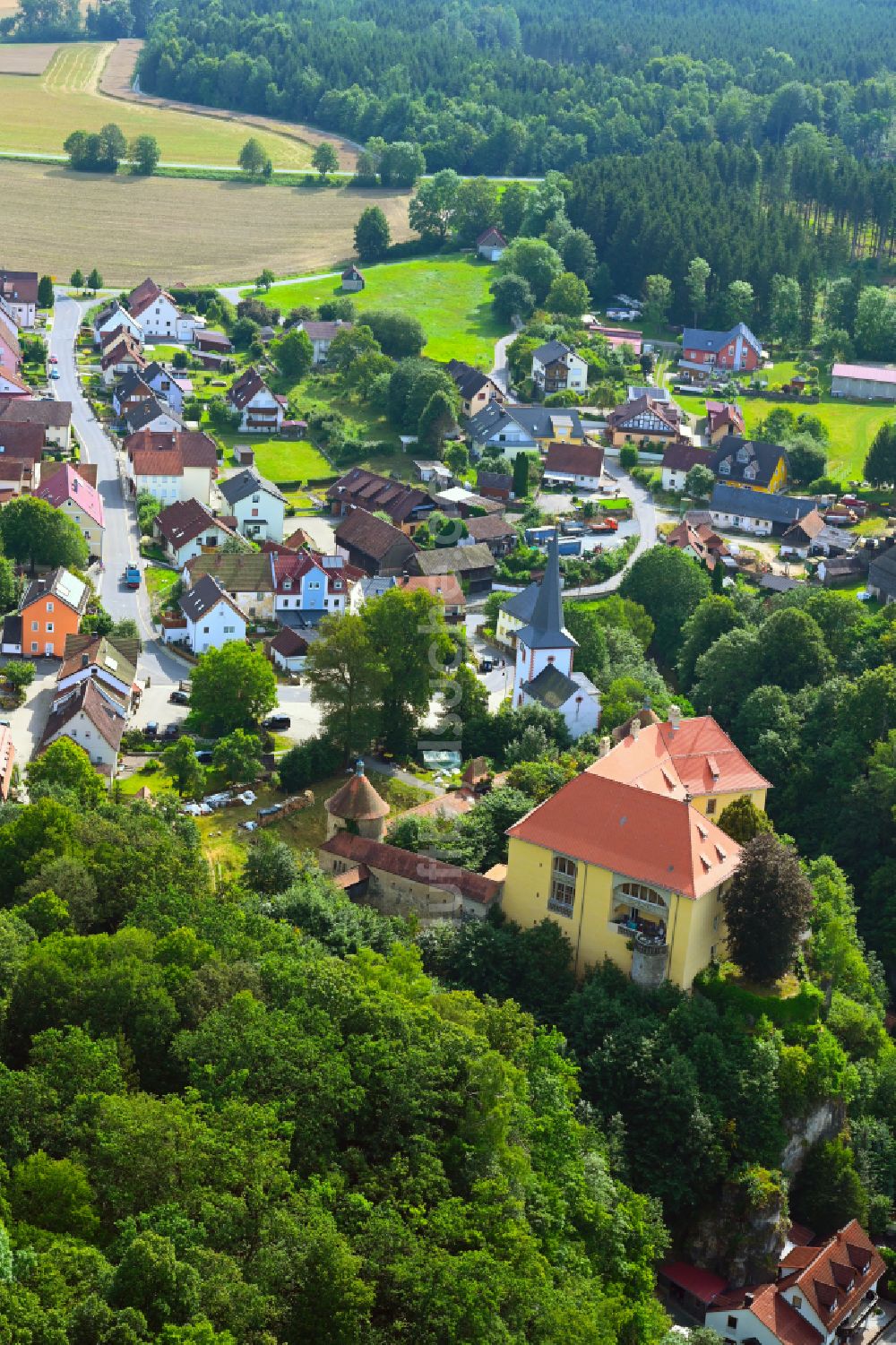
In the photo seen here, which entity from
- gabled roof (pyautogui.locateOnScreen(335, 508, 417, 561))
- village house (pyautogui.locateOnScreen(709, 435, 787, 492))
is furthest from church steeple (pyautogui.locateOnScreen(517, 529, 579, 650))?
village house (pyautogui.locateOnScreen(709, 435, 787, 492))

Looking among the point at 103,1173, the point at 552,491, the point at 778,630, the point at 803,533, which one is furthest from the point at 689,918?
the point at 552,491

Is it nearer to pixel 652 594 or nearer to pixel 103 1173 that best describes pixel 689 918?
pixel 103 1173

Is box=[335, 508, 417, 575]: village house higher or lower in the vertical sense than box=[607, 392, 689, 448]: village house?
higher

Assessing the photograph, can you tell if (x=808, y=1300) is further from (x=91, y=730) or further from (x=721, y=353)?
(x=721, y=353)

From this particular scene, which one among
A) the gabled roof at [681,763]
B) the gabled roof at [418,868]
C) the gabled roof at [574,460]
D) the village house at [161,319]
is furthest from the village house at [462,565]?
the village house at [161,319]

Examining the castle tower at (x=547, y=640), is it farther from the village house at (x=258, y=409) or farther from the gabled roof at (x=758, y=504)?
the village house at (x=258, y=409)

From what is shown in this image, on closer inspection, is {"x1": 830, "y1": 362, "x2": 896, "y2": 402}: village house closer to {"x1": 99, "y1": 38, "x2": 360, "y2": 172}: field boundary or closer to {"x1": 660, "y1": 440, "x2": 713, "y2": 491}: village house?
{"x1": 660, "y1": 440, "x2": 713, "y2": 491}: village house
